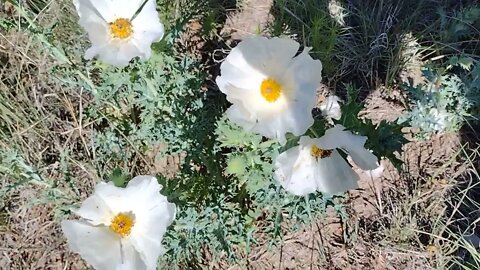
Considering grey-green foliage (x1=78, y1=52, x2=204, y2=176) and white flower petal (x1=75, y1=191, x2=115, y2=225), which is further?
grey-green foliage (x1=78, y1=52, x2=204, y2=176)

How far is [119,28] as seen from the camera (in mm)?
1690

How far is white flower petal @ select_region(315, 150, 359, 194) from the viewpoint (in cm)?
151

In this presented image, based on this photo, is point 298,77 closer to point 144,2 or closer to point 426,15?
point 144,2

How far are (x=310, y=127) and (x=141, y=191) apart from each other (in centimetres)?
43

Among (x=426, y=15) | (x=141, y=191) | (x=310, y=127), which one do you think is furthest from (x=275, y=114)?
(x=426, y=15)

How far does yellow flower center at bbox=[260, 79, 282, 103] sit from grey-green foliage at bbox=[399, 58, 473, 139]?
0.63 metres

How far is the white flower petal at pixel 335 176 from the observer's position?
1.51 m

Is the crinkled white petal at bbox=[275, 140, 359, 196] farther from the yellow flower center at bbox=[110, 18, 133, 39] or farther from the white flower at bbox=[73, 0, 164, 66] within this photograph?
the yellow flower center at bbox=[110, 18, 133, 39]

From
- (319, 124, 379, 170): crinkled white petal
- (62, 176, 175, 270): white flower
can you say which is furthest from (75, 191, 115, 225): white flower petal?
(319, 124, 379, 170): crinkled white petal

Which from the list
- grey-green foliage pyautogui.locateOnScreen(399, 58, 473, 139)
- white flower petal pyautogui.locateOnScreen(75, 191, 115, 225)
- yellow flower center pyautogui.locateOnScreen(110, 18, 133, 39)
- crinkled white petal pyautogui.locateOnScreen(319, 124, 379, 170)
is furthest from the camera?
grey-green foliage pyautogui.locateOnScreen(399, 58, 473, 139)

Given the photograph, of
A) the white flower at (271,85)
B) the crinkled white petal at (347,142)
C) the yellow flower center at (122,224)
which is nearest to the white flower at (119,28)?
the white flower at (271,85)

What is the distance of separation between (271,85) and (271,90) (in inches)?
0.5

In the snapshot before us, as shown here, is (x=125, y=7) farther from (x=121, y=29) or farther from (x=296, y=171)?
(x=296, y=171)

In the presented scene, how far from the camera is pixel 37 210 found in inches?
82.1
